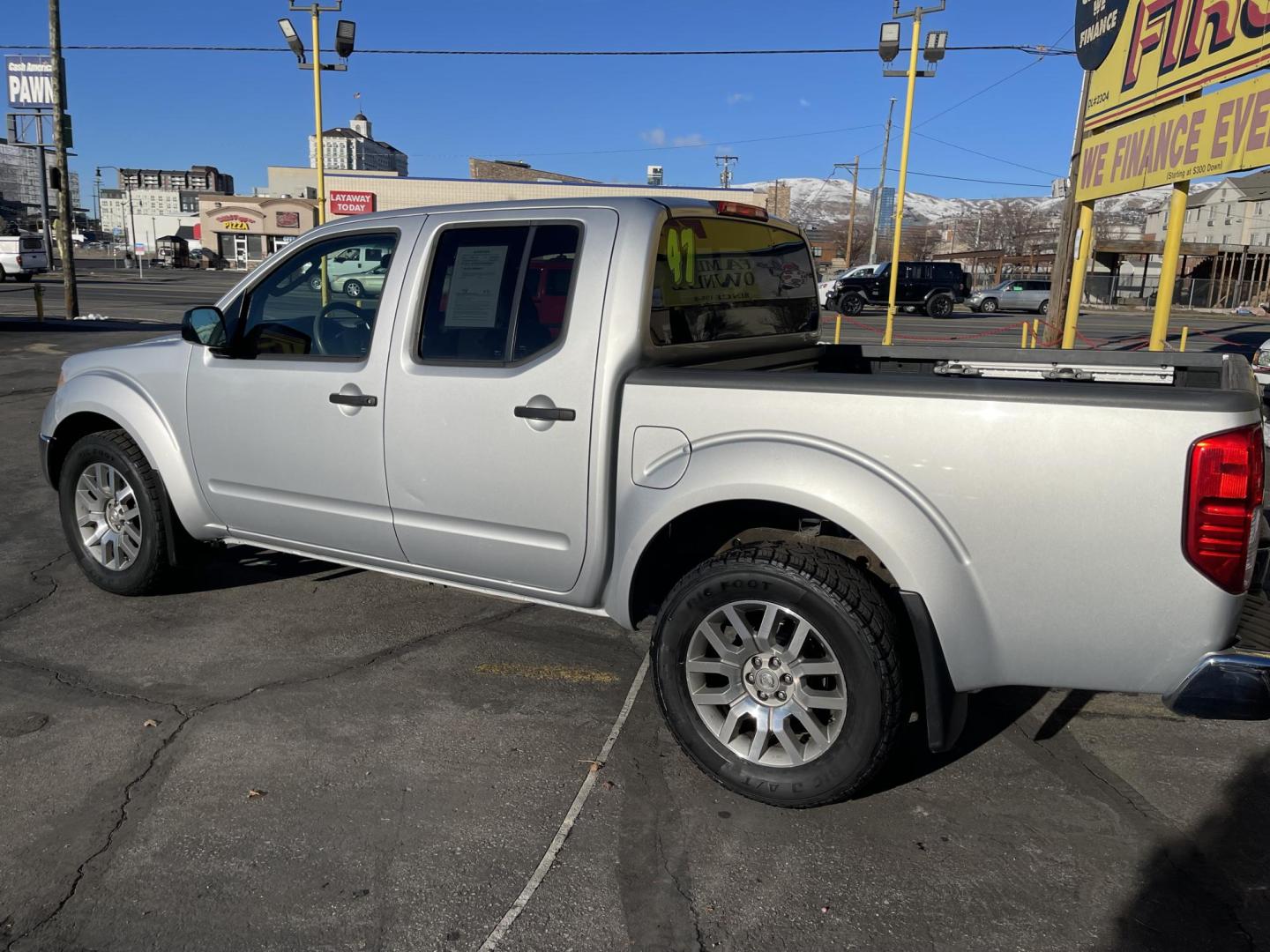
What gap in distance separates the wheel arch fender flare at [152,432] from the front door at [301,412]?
0.11 m

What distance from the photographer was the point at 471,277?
149 inches

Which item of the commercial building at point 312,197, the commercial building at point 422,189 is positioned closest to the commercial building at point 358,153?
the commercial building at point 312,197

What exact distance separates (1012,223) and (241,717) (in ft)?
448

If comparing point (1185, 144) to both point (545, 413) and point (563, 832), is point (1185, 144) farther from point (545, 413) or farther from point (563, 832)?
point (563, 832)

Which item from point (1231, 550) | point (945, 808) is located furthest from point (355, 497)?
point (1231, 550)

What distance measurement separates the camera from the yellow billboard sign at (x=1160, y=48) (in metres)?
8.09

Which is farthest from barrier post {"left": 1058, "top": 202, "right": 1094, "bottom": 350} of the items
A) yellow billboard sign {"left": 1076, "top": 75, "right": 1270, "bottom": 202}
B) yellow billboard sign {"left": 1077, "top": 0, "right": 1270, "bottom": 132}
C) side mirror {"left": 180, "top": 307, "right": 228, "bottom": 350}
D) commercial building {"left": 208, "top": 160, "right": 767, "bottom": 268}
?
commercial building {"left": 208, "top": 160, "right": 767, "bottom": 268}

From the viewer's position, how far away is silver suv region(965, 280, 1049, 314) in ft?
136

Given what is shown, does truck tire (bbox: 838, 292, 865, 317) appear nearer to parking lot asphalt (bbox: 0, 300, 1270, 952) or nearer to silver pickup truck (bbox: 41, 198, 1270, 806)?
silver pickup truck (bbox: 41, 198, 1270, 806)

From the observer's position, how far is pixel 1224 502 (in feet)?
8.29

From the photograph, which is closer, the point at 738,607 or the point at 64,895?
the point at 64,895

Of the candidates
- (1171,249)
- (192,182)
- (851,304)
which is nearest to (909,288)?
(851,304)

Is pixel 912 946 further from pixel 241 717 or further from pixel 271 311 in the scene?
pixel 271 311

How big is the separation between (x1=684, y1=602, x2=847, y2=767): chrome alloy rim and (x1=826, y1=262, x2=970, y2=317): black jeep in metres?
33.4
